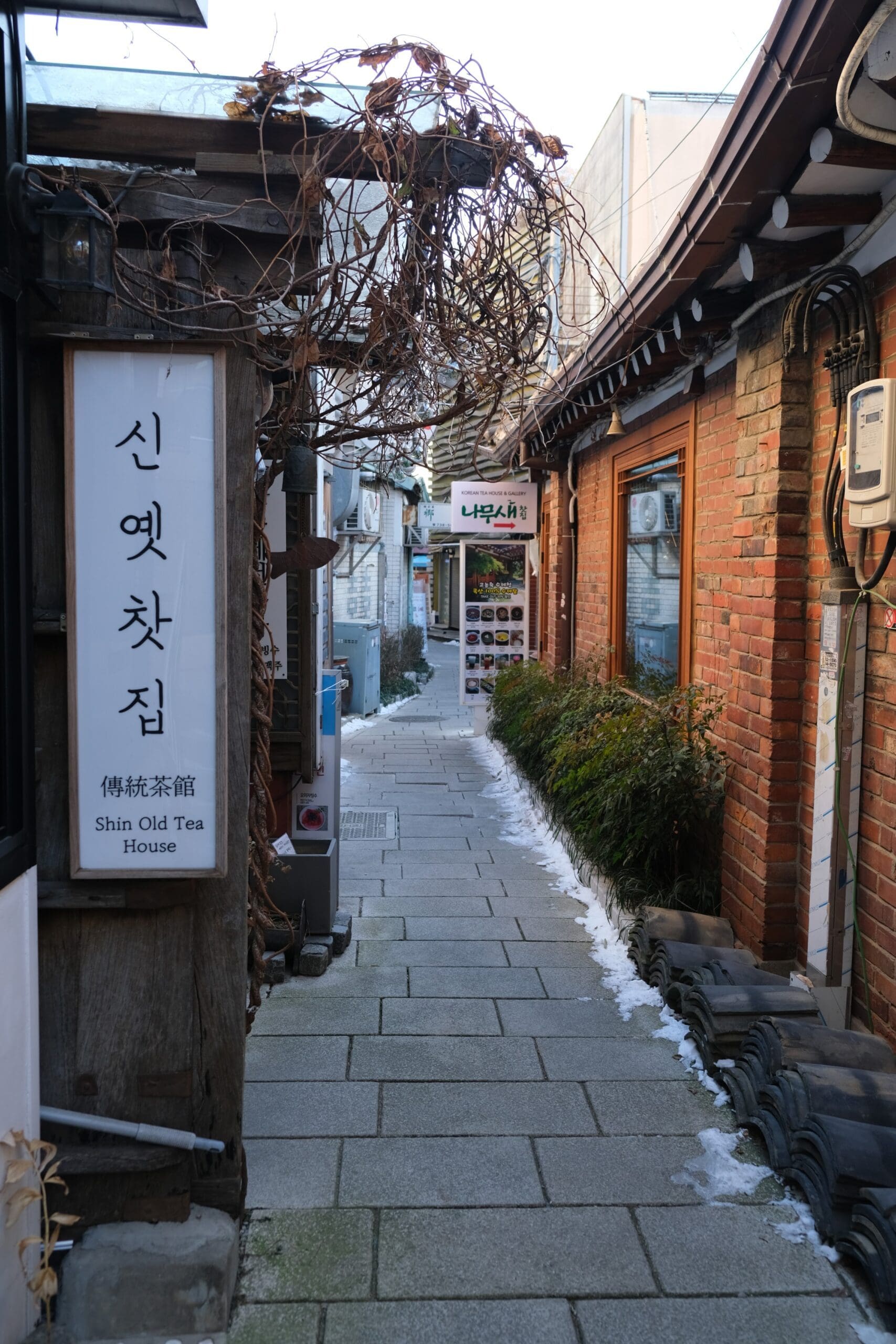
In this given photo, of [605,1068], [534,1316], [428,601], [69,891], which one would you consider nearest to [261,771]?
[69,891]

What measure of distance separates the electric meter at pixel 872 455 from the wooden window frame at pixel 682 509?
2.66m

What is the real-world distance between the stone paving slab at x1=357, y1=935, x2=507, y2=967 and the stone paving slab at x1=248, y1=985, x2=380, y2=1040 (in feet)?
1.55

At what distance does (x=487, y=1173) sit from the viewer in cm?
321

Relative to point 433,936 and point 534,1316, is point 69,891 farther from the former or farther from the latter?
point 433,936

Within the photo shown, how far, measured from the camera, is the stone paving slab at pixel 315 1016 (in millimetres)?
4238

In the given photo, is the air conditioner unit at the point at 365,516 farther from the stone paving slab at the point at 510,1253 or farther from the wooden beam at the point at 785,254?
the stone paving slab at the point at 510,1253

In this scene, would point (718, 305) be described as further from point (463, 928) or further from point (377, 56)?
point (463, 928)

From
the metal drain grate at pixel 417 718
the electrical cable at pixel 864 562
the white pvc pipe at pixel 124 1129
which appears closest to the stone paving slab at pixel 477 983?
the white pvc pipe at pixel 124 1129

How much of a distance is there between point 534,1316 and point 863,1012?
1.84m

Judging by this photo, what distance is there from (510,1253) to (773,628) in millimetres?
2700

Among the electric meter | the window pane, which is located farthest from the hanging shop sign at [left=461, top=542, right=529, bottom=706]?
the electric meter

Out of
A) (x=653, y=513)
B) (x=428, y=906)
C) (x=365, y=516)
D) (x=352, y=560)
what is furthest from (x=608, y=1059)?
(x=352, y=560)

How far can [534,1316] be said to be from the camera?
2.58m

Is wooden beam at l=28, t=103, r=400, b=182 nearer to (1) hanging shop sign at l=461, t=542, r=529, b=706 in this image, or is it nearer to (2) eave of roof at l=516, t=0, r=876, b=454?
(2) eave of roof at l=516, t=0, r=876, b=454
